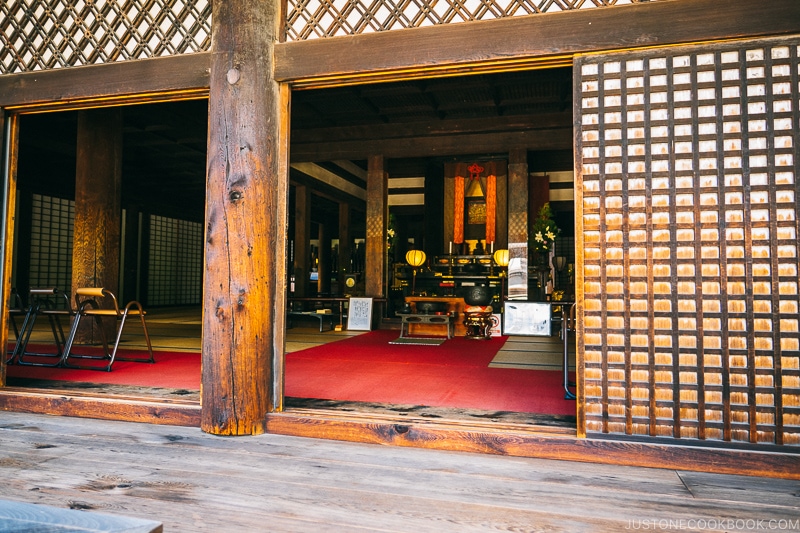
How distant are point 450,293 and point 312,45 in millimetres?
7490

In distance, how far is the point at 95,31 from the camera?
2863mm

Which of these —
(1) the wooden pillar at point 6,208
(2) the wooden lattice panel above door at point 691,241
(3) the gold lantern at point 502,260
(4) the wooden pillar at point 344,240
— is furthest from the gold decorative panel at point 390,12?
(4) the wooden pillar at point 344,240

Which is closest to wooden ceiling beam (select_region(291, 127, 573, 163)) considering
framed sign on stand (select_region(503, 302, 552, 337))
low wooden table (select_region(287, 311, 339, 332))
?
framed sign on stand (select_region(503, 302, 552, 337))

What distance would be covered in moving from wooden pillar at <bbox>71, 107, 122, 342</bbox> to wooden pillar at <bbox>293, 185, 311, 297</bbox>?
198 inches

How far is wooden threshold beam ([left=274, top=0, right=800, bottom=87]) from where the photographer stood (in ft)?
6.77

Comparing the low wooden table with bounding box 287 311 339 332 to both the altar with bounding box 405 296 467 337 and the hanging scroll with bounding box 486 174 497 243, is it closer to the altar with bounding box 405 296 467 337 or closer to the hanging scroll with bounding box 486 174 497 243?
the altar with bounding box 405 296 467 337

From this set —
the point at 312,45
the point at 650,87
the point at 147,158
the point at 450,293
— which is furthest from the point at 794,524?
the point at 147,158

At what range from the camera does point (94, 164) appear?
5.84 meters

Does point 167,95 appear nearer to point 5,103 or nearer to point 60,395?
point 5,103

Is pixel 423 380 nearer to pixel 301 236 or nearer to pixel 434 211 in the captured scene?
pixel 301 236

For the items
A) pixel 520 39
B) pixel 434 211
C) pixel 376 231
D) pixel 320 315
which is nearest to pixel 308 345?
pixel 320 315

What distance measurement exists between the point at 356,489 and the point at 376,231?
6997 mm

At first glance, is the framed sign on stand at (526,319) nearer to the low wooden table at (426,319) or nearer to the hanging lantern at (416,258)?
the low wooden table at (426,319)

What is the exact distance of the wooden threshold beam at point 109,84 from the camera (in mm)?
2629
